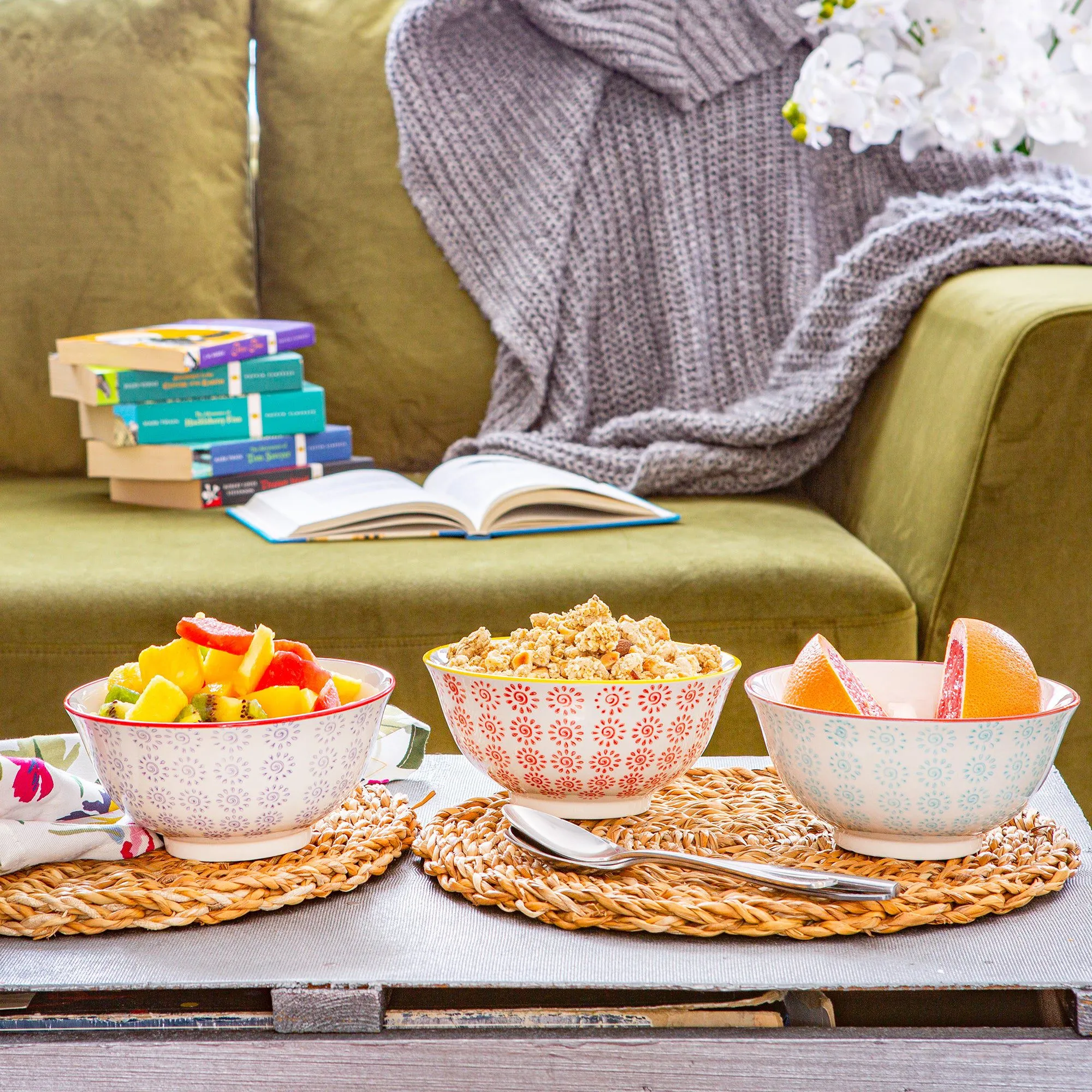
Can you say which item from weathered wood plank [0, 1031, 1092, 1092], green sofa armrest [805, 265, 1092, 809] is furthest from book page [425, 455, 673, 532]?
weathered wood plank [0, 1031, 1092, 1092]

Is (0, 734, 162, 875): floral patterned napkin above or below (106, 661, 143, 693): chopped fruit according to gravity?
below

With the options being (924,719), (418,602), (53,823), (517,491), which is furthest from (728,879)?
(517,491)

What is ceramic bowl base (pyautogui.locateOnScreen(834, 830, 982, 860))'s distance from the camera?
0.62 m

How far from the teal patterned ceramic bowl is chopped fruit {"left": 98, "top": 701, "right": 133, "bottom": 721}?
303mm

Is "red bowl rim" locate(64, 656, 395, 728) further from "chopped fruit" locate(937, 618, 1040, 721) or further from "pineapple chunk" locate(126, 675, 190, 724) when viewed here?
"chopped fruit" locate(937, 618, 1040, 721)

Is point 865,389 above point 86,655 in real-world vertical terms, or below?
above

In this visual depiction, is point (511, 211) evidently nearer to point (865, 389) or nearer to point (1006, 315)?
point (865, 389)

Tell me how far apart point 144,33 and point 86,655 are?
3.01 ft

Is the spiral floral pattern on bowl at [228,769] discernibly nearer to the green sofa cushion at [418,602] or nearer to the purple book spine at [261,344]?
the green sofa cushion at [418,602]

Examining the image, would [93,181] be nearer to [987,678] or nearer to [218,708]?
[218,708]

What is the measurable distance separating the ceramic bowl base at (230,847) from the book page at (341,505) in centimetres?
70

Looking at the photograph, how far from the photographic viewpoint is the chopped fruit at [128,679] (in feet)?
2.10

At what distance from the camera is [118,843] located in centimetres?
63

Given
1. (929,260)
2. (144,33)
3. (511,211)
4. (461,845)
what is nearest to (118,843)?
(461,845)
